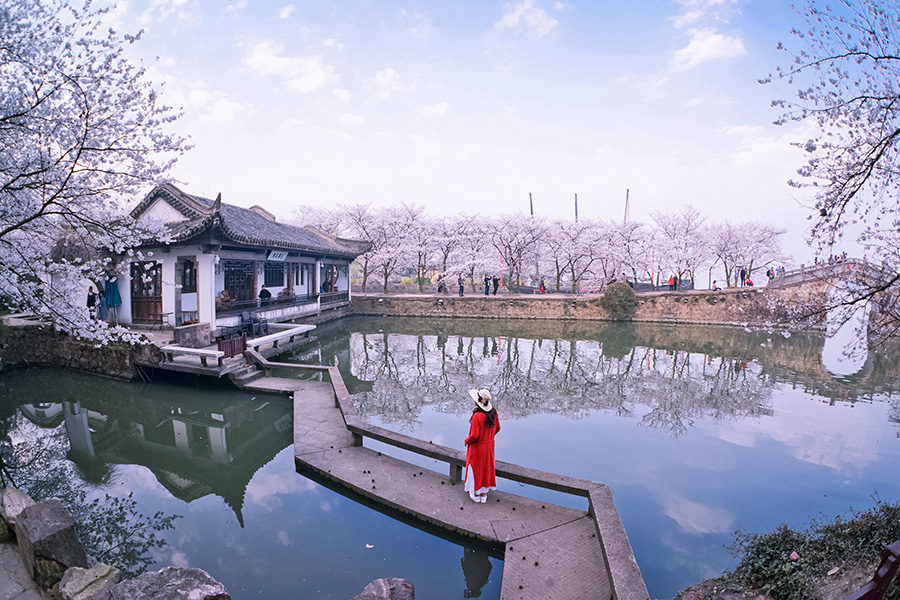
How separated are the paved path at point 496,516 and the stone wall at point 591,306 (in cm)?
2119

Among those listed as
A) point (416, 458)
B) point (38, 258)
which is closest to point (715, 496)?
point (416, 458)

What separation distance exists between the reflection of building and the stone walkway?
7.24ft

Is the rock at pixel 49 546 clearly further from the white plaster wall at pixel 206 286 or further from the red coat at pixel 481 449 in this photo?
the white plaster wall at pixel 206 286

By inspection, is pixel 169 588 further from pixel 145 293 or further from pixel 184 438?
pixel 145 293

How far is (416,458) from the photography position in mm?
7441

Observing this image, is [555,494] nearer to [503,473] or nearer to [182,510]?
[503,473]

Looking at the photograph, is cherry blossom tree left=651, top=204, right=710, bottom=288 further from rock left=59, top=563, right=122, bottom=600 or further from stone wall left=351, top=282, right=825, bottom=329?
rock left=59, top=563, right=122, bottom=600

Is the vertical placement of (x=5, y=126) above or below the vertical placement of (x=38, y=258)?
above

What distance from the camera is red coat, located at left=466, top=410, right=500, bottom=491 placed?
514 centimetres

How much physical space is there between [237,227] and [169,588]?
54.1 ft

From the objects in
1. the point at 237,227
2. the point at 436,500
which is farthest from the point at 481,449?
the point at 237,227

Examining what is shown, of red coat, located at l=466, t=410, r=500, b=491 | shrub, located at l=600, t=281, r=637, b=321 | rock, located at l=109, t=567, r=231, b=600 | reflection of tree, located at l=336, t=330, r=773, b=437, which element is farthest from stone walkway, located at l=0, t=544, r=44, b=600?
shrub, located at l=600, t=281, r=637, b=321

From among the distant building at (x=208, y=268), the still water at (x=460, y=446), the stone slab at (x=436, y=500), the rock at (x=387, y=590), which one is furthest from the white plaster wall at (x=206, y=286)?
the rock at (x=387, y=590)

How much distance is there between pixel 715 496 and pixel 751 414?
5.03 meters
